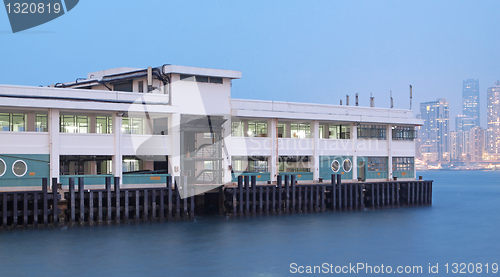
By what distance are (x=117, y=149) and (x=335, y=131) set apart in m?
24.7

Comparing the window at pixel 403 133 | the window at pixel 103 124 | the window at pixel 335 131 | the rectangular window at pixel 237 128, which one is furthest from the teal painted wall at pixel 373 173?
the window at pixel 103 124

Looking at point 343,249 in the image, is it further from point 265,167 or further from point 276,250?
point 265,167

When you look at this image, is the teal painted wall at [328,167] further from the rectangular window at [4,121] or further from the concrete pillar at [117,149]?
the rectangular window at [4,121]

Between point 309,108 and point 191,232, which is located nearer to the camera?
point 191,232

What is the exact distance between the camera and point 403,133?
193ft

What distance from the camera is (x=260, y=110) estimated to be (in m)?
49.9

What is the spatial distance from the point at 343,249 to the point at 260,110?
18.1 m

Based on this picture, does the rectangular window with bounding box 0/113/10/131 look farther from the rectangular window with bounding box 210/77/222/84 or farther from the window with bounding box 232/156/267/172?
the window with bounding box 232/156/267/172

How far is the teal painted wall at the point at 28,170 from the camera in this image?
39.2m

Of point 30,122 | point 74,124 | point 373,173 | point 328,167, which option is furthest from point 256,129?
point 30,122

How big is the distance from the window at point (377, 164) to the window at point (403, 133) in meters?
2.70

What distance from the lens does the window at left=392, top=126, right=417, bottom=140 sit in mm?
58403

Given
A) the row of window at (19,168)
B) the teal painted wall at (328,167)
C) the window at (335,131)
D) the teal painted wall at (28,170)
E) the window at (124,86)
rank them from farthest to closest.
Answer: the window at (335,131) < the teal painted wall at (328,167) < the window at (124,86) < the row of window at (19,168) < the teal painted wall at (28,170)

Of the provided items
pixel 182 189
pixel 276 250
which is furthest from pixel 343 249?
pixel 182 189
